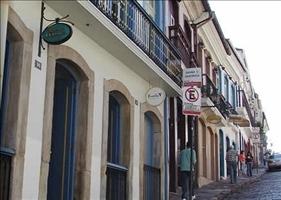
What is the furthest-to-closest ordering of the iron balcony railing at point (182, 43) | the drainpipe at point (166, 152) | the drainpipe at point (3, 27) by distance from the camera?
the iron balcony railing at point (182, 43), the drainpipe at point (166, 152), the drainpipe at point (3, 27)

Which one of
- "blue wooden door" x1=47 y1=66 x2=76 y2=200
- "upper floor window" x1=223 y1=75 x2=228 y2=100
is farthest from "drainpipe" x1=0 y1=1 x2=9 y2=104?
"upper floor window" x1=223 y1=75 x2=228 y2=100

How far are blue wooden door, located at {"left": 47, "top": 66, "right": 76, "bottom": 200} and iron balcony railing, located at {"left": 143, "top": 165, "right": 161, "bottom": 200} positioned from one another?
12.7 feet

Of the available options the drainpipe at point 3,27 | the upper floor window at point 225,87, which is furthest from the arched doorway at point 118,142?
the upper floor window at point 225,87

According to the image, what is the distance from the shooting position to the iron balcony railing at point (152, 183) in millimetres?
14021

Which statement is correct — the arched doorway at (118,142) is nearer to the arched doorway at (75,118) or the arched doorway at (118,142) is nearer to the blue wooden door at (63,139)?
the arched doorway at (75,118)

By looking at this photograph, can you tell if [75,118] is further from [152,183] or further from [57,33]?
[152,183]

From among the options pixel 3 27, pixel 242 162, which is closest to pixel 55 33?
pixel 3 27

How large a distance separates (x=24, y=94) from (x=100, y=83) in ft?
9.95

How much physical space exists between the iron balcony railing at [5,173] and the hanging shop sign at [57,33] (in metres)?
1.89

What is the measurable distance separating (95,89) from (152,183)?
4402 millimetres

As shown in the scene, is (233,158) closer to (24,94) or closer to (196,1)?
(196,1)

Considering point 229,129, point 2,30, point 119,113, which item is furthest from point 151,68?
point 229,129

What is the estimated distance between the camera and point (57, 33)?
342 inches

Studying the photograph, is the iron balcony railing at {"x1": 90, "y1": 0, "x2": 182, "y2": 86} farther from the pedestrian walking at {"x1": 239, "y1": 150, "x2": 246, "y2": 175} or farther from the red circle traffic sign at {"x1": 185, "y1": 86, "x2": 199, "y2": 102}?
the pedestrian walking at {"x1": 239, "y1": 150, "x2": 246, "y2": 175}
